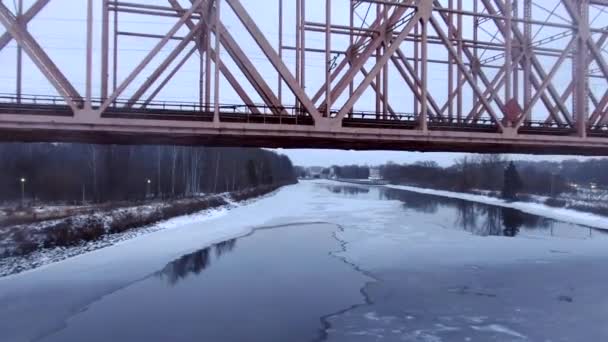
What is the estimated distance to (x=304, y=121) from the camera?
40.5 ft

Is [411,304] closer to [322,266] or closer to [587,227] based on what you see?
[322,266]

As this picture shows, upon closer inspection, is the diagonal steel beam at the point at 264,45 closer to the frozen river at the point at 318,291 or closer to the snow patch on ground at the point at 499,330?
the frozen river at the point at 318,291

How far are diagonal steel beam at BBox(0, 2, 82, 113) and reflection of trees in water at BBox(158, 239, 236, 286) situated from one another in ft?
23.9

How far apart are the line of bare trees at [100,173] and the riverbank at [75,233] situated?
13.2 m

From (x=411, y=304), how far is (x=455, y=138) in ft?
15.3

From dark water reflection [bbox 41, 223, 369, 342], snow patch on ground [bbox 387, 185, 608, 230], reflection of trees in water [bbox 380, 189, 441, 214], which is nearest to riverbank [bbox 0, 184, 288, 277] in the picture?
dark water reflection [bbox 41, 223, 369, 342]

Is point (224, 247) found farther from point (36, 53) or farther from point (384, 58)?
point (384, 58)

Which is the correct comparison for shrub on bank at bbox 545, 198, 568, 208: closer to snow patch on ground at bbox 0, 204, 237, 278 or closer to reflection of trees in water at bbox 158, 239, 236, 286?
snow patch on ground at bbox 0, 204, 237, 278

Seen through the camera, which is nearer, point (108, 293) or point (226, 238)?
point (108, 293)

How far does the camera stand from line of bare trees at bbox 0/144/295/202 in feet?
141

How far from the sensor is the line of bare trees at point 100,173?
42.8 metres

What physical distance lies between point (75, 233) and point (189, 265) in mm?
7718

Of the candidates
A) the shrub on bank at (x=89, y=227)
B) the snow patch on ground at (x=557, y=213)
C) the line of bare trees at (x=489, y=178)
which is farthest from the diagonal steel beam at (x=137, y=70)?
the line of bare trees at (x=489, y=178)

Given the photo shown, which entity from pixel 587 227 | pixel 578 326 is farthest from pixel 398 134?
pixel 587 227
